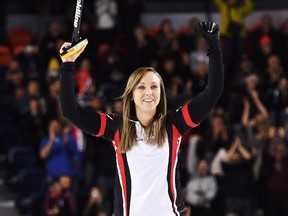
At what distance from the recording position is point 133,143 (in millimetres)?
5129

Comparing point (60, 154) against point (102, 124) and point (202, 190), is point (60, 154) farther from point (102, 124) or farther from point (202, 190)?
point (102, 124)

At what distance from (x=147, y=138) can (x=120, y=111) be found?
7.07 metres

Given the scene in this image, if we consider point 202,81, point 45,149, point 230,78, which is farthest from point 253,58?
point 45,149

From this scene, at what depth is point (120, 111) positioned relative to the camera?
1219 cm

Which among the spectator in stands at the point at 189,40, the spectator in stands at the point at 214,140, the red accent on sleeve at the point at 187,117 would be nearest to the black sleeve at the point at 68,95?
the red accent on sleeve at the point at 187,117

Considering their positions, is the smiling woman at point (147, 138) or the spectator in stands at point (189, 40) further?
the spectator in stands at point (189, 40)

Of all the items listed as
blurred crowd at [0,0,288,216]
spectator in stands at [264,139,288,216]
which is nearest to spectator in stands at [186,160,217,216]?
blurred crowd at [0,0,288,216]

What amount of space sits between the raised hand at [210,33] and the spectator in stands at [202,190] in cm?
720

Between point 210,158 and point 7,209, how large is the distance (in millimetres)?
3233

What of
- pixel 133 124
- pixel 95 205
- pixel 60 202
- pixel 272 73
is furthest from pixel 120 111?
pixel 133 124

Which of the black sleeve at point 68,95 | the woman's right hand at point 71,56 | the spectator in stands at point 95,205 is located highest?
the woman's right hand at point 71,56

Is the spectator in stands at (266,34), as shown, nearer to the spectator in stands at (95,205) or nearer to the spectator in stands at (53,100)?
the spectator in stands at (53,100)

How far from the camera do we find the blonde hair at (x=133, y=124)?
5113 mm

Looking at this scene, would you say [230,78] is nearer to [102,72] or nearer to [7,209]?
[102,72]
